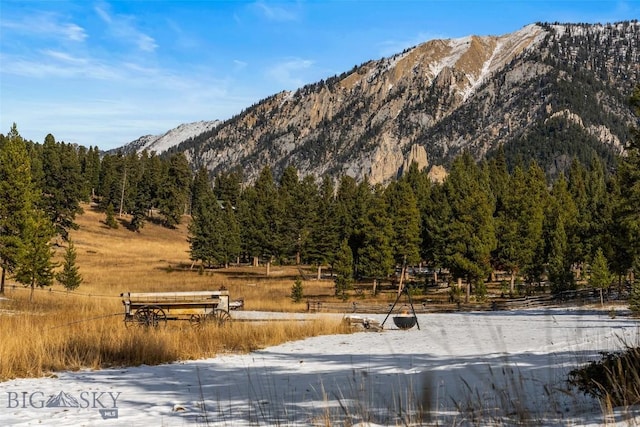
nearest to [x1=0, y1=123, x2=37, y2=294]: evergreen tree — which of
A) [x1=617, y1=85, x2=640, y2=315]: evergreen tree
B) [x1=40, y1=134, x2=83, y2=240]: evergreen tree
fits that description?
[x1=617, y1=85, x2=640, y2=315]: evergreen tree

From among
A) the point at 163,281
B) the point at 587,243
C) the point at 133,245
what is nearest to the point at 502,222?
the point at 587,243

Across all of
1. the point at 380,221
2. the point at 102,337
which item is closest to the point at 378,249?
the point at 380,221

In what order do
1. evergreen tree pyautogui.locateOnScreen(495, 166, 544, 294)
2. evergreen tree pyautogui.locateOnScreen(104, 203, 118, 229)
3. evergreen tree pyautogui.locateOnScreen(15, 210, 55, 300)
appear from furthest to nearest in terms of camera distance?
evergreen tree pyautogui.locateOnScreen(104, 203, 118, 229) → evergreen tree pyautogui.locateOnScreen(495, 166, 544, 294) → evergreen tree pyautogui.locateOnScreen(15, 210, 55, 300)

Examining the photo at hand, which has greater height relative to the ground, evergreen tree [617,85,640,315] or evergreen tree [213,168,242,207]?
evergreen tree [213,168,242,207]

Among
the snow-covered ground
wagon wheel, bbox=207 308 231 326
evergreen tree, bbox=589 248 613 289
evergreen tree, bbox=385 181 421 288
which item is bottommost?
wagon wheel, bbox=207 308 231 326

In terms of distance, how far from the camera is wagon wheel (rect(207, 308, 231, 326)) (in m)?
17.0

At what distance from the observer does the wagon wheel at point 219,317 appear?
17047 mm

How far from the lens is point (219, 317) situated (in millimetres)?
17781

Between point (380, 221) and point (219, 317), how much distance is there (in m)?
39.9

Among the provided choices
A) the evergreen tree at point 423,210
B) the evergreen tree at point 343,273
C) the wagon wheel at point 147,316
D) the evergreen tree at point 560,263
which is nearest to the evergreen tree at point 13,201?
the wagon wheel at point 147,316

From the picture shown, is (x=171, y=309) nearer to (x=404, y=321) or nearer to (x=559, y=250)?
(x=404, y=321)

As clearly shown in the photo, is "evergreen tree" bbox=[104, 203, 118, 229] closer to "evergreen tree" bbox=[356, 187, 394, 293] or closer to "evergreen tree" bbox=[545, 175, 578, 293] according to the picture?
"evergreen tree" bbox=[356, 187, 394, 293]

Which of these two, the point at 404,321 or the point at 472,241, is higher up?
the point at 472,241

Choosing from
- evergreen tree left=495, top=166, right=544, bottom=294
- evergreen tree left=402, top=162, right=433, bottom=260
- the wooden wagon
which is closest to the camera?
the wooden wagon
